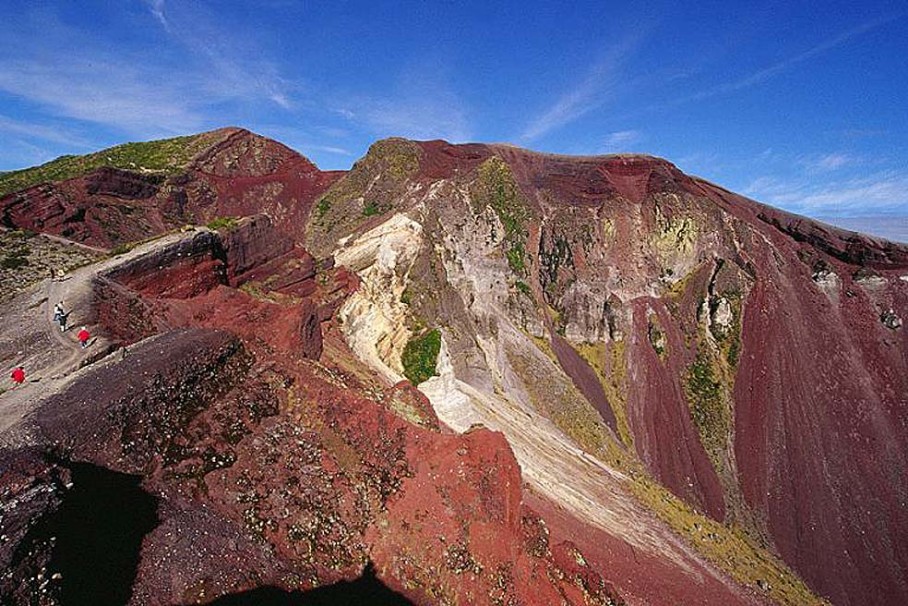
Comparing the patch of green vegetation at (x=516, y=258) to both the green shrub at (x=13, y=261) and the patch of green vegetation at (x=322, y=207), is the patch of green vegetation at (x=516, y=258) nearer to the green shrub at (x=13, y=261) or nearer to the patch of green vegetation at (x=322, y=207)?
the patch of green vegetation at (x=322, y=207)

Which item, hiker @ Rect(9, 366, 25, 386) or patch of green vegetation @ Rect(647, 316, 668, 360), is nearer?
hiker @ Rect(9, 366, 25, 386)

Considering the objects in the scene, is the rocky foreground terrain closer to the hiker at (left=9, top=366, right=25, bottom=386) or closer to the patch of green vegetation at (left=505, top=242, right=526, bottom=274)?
the patch of green vegetation at (left=505, top=242, right=526, bottom=274)

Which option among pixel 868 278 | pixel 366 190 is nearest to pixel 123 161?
pixel 366 190

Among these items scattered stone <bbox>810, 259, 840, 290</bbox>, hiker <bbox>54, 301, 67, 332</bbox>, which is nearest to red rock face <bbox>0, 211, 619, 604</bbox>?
hiker <bbox>54, 301, 67, 332</bbox>

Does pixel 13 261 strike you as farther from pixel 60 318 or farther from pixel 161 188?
pixel 161 188

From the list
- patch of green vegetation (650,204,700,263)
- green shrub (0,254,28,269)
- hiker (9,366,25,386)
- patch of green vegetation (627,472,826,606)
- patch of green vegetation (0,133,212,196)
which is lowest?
patch of green vegetation (627,472,826,606)

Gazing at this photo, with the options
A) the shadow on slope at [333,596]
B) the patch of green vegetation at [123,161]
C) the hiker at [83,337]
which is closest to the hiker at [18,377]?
the hiker at [83,337]
